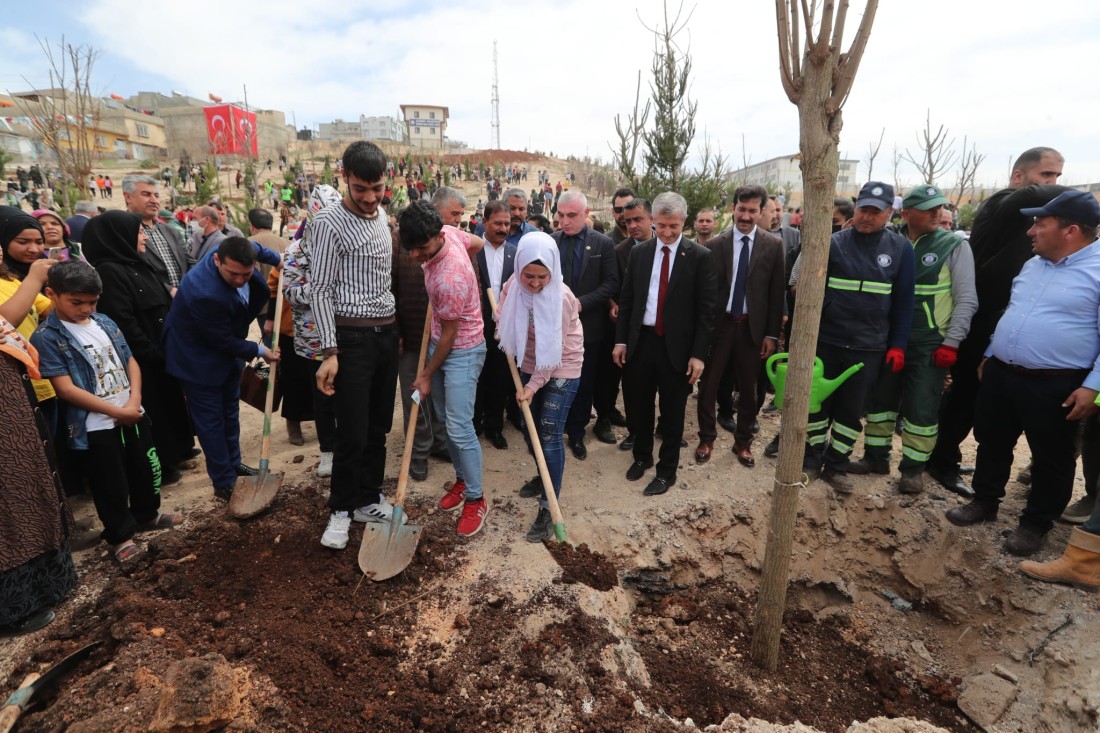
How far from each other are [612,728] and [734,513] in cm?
199

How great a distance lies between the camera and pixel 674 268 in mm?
3707

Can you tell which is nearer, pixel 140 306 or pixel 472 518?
pixel 472 518

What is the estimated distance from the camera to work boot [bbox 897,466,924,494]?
12.3 feet

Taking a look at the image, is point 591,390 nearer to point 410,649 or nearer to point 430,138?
point 410,649

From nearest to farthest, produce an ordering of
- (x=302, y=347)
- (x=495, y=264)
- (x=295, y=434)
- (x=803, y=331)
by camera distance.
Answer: (x=803, y=331) < (x=302, y=347) < (x=495, y=264) < (x=295, y=434)

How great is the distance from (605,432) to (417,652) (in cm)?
269

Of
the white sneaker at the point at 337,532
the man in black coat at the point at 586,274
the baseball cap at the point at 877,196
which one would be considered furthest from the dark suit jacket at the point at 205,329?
the baseball cap at the point at 877,196

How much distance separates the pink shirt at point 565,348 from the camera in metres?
3.17

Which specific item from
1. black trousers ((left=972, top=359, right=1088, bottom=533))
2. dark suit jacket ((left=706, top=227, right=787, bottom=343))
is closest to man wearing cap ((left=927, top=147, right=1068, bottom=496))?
black trousers ((left=972, top=359, right=1088, bottom=533))

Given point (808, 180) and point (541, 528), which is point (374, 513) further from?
point (808, 180)

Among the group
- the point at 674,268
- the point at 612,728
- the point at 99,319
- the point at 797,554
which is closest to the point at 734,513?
the point at 797,554

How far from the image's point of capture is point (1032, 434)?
305 centimetres

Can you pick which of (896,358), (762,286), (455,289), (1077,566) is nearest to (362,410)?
(455,289)

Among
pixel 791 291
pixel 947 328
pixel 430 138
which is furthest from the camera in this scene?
pixel 430 138
